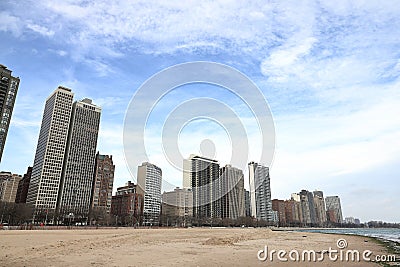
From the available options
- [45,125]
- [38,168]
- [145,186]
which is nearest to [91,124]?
[45,125]

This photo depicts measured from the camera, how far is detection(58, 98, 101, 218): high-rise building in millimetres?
118688

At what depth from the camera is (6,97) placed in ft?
293

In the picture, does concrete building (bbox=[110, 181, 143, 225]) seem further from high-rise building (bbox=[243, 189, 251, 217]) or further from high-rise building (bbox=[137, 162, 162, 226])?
high-rise building (bbox=[243, 189, 251, 217])

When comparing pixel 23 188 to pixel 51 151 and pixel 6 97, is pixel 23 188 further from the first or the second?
pixel 6 97

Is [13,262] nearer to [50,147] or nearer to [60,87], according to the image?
[50,147]

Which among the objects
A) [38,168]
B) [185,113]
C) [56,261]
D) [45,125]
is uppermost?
[45,125]

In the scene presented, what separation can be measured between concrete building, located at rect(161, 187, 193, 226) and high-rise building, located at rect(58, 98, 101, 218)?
39844 mm

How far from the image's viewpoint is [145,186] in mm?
153750

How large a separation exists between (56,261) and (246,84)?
14.9 metres

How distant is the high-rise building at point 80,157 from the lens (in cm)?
11869

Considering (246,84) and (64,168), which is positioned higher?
(64,168)

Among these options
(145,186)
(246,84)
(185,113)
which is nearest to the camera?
(246,84)

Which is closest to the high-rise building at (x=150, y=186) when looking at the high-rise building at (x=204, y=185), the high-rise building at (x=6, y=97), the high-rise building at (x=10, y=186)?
the high-rise building at (x=204, y=185)

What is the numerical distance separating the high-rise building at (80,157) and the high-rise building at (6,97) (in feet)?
124
